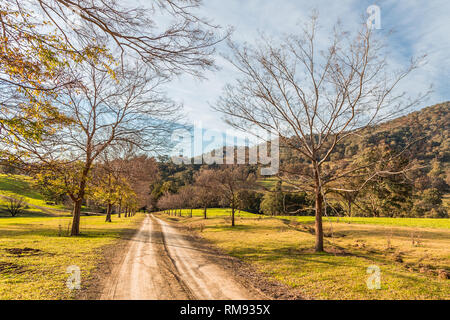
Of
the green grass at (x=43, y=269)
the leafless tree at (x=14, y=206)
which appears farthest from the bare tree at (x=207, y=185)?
the leafless tree at (x=14, y=206)

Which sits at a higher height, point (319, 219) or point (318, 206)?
point (318, 206)

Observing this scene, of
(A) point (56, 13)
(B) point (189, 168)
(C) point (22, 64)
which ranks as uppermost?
(B) point (189, 168)

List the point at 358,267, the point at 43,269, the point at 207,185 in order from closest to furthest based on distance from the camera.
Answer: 1. the point at 43,269
2. the point at 358,267
3. the point at 207,185

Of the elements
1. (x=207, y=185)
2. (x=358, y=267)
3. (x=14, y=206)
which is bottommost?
(x=14, y=206)

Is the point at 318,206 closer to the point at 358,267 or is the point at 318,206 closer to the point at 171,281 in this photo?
the point at 358,267

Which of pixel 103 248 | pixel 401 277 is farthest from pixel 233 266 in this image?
pixel 103 248

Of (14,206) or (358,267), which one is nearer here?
(358,267)

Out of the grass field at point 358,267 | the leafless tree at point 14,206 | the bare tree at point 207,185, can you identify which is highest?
the bare tree at point 207,185

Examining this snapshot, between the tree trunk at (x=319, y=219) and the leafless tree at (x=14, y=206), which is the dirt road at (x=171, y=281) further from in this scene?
the leafless tree at (x=14, y=206)

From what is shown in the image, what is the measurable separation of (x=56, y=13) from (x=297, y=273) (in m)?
10.5

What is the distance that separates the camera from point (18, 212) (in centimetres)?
3891

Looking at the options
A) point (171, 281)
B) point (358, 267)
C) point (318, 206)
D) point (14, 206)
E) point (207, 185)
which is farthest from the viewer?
point (14, 206)

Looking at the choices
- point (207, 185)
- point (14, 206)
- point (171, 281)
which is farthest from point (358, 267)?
point (14, 206)
